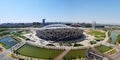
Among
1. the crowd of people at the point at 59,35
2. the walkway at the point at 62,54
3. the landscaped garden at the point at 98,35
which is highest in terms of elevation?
the crowd of people at the point at 59,35

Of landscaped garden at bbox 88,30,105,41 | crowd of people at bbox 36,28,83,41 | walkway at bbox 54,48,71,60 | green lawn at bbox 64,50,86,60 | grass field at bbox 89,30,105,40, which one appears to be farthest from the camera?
grass field at bbox 89,30,105,40

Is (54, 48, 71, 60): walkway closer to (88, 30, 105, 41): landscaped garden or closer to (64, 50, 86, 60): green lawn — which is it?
(64, 50, 86, 60): green lawn

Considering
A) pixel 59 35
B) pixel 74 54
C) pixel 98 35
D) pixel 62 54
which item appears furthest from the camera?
pixel 98 35

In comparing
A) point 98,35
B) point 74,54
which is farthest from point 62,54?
point 98,35

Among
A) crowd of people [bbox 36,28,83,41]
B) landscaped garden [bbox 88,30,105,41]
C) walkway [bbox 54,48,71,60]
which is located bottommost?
walkway [bbox 54,48,71,60]

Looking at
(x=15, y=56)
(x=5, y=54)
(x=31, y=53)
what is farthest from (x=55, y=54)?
(x=5, y=54)

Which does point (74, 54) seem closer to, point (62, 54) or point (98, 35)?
point (62, 54)

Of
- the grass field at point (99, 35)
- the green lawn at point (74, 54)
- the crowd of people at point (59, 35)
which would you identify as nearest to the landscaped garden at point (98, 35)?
the grass field at point (99, 35)

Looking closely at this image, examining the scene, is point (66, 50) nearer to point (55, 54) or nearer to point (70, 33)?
point (55, 54)

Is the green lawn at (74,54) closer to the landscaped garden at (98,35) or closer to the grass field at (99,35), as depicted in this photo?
the landscaped garden at (98,35)

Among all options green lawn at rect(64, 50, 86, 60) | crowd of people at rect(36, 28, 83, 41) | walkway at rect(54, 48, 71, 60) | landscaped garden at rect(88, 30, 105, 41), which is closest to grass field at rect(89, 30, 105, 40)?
landscaped garden at rect(88, 30, 105, 41)

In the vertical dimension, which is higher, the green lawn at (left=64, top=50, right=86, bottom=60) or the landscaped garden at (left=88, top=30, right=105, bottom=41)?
the landscaped garden at (left=88, top=30, right=105, bottom=41)
